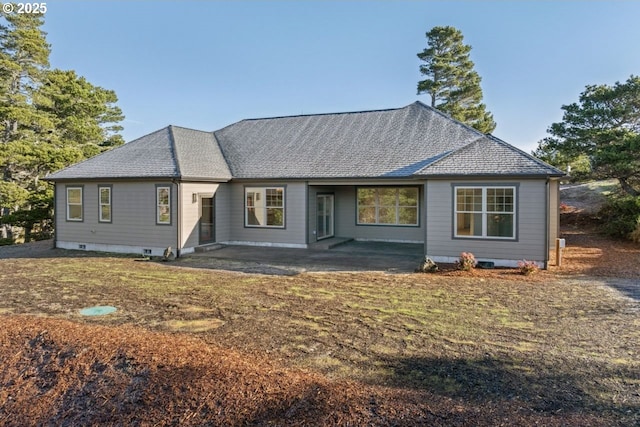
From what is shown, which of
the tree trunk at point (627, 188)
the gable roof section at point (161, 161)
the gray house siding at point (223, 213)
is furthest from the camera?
the tree trunk at point (627, 188)

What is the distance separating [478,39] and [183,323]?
1220 inches

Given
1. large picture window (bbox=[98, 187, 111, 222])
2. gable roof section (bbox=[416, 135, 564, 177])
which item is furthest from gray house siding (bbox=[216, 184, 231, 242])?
gable roof section (bbox=[416, 135, 564, 177])

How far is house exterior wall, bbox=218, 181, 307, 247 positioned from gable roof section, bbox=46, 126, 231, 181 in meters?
1.08

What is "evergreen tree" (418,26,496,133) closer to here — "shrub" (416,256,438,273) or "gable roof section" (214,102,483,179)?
"gable roof section" (214,102,483,179)

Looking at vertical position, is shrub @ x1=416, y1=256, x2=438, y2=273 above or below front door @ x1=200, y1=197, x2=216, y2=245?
below

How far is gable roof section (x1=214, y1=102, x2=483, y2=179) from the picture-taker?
15.0 meters

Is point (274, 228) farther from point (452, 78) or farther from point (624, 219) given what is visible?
point (452, 78)

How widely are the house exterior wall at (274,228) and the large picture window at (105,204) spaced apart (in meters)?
4.25

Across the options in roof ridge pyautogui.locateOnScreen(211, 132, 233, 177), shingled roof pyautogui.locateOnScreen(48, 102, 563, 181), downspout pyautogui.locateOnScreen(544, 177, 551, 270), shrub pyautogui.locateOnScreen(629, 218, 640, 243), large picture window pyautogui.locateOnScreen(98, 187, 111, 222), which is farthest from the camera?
roof ridge pyautogui.locateOnScreen(211, 132, 233, 177)

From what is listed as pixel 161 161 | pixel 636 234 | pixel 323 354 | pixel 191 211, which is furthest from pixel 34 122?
pixel 636 234

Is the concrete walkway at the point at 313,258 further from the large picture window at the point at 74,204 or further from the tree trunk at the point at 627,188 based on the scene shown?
the tree trunk at the point at 627,188

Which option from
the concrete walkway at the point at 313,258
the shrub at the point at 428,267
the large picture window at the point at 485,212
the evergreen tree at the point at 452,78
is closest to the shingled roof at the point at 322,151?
the large picture window at the point at 485,212

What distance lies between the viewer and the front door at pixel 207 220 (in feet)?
50.7

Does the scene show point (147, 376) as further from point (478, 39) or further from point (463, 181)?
point (478, 39)
